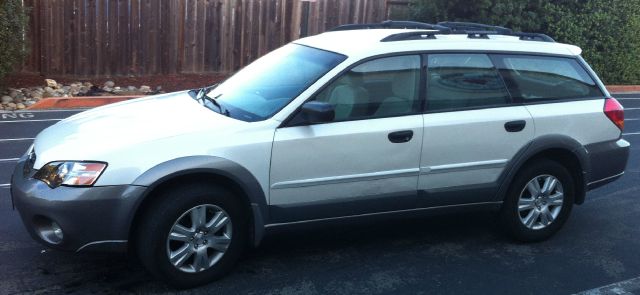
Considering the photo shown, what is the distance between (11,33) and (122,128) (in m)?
8.50

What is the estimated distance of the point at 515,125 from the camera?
5.34 metres

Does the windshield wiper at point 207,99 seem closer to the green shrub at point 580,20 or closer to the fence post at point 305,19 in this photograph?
the fence post at point 305,19

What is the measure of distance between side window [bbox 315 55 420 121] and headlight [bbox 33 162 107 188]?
154cm

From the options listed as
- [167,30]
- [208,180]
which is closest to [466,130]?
[208,180]

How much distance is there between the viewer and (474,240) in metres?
5.76

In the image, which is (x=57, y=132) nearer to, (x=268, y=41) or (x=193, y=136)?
(x=193, y=136)

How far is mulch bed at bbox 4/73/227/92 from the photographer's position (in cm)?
1322

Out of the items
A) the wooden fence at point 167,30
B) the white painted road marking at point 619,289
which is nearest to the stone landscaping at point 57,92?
the wooden fence at point 167,30

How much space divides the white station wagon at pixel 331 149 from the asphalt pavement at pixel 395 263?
0.98ft

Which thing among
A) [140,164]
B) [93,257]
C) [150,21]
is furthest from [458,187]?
[150,21]

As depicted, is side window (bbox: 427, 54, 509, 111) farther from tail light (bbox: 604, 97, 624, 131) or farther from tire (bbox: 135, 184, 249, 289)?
tire (bbox: 135, 184, 249, 289)

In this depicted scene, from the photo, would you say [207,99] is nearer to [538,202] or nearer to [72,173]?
[72,173]

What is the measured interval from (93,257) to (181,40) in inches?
413

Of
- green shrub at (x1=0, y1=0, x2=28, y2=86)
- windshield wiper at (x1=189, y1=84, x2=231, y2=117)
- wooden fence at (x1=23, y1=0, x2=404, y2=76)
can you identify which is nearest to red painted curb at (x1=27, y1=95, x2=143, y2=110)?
green shrub at (x1=0, y1=0, x2=28, y2=86)
